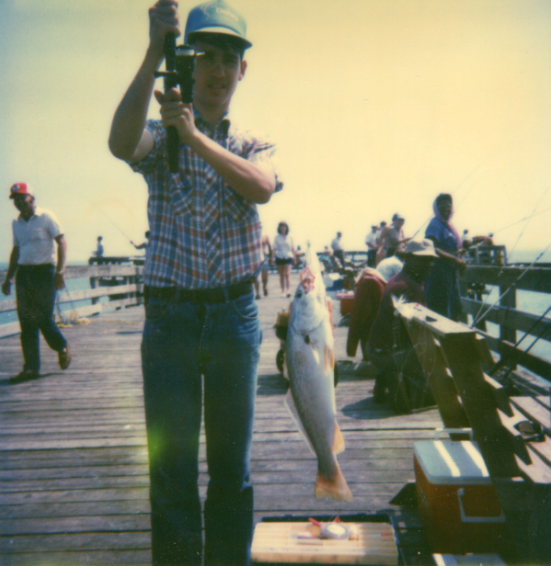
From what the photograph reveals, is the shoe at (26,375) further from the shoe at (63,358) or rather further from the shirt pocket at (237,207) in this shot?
the shirt pocket at (237,207)

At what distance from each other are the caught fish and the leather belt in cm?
29

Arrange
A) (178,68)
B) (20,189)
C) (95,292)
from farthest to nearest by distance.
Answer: (95,292) → (20,189) → (178,68)

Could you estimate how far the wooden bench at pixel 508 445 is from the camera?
1848 millimetres

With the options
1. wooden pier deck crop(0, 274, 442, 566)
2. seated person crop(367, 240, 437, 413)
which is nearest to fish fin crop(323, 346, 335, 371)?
wooden pier deck crop(0, 274, 442, 566)

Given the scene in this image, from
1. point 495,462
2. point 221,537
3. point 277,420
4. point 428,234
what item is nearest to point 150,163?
point 221,537

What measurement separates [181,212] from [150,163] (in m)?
0.18

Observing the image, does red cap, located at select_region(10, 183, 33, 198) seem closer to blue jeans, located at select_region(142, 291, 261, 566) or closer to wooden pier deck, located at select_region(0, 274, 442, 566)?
wooden pier deck, located at select_region(0, 274, 442, 566)

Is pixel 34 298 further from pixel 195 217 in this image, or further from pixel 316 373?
pixel 316 373

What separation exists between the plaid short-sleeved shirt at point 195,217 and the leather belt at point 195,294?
0.7 inches

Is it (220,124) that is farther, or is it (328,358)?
(220,124)

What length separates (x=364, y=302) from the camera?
501 centimetres

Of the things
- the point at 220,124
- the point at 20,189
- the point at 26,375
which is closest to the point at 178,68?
the point at 220,124

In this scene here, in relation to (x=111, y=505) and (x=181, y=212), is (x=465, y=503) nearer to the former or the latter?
(x=181, y=212)

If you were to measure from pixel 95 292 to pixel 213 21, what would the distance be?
11733 mm
